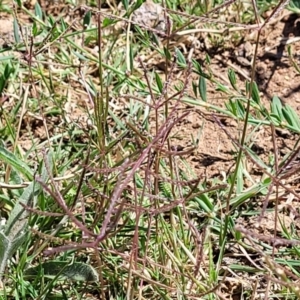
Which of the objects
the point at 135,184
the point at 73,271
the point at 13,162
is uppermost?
the point at 135,184

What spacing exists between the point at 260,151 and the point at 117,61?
626 mm

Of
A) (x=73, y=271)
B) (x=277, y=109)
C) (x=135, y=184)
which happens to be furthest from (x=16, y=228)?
(x=277, y=109)

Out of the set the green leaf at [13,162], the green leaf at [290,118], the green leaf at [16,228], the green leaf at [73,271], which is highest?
the green leaf at [290,118]

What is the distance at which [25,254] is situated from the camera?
71.4 inches

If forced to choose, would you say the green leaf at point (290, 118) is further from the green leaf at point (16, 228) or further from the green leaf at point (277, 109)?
the green leaf at point (16, 228)

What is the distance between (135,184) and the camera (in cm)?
167

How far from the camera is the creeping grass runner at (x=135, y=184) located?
1647 millimetres

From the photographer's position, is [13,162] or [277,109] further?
[277,109]

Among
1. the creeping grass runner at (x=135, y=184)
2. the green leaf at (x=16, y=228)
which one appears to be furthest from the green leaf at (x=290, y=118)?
the green leaf at (x=16, y=228)

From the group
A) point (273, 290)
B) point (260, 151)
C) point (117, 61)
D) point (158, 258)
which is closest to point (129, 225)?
point (158, 258)

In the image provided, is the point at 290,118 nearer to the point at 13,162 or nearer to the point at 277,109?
the point at 277,109

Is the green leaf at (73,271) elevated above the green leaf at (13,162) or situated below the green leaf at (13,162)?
below

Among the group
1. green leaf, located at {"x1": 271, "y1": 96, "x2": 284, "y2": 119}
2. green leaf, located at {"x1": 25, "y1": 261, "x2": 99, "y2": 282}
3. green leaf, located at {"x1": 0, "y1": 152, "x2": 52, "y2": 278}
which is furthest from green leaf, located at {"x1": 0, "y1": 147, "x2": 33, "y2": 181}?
green leaf, located at {"x1": 271, "y1": 96, "x2": 284, "y2": 119}

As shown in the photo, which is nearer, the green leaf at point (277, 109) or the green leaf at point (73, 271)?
the green leaf at point (73, 271)
